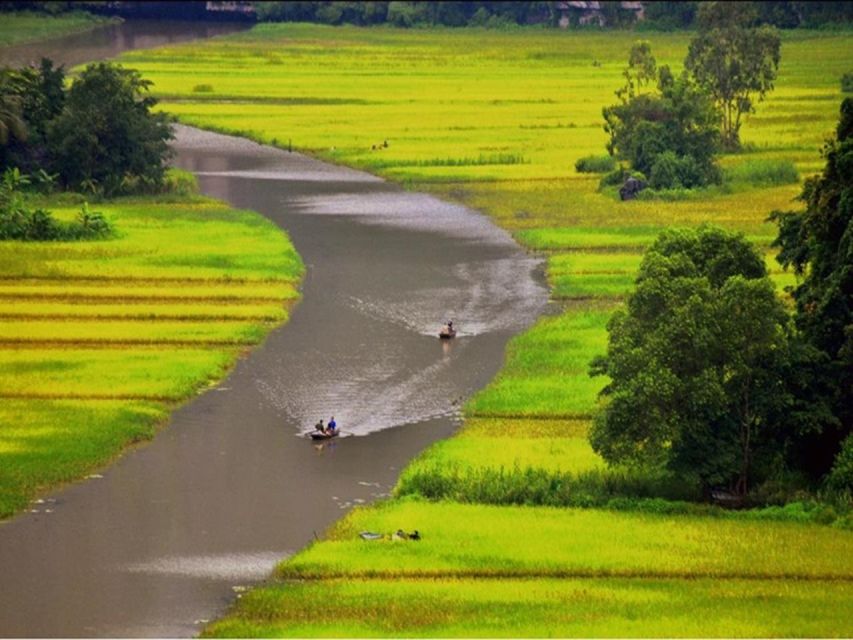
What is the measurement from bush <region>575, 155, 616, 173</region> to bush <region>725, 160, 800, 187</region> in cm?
433

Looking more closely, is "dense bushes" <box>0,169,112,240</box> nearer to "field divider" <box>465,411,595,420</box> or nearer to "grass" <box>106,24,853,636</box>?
"grass" <box>106,24,853,636</box>

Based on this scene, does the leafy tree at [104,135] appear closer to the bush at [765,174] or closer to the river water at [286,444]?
the river water at [286,444]

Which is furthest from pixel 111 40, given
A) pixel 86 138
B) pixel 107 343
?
pixel 107 343

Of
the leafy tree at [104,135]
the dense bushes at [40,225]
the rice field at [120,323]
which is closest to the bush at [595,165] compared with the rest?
the rice field at [120,323]

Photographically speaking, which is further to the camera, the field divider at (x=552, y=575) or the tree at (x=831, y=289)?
the tree at (x=831, y=289)

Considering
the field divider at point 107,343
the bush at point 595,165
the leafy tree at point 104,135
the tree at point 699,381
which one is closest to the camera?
the tree at point 699,381

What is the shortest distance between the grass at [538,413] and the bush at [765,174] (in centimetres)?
13

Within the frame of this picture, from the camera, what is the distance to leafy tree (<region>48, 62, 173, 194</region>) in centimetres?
5638

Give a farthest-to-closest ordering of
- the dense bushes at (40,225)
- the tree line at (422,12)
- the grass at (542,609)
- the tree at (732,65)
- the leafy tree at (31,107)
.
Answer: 1. the tree line at (422,12)
2. the tree at (732,65)
3. the leafy tree at (31,107)
4. the dense bushes at (40,225)
5. the grass at (542,609)

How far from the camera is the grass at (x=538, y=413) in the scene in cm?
2269

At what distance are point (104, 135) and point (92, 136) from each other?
2.40 feet

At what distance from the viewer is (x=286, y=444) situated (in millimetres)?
30266

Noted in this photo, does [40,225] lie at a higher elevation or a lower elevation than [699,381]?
lower

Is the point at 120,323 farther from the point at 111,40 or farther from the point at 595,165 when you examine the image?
the point at 111,40
